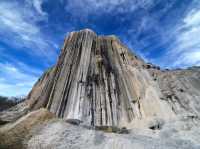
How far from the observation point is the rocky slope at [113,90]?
21.6 meters

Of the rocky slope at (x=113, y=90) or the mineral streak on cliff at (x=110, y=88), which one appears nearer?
the rocky slope at (x=113, y=90)

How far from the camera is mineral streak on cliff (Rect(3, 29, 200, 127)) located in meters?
22.1

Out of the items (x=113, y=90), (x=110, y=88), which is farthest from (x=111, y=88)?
(x=113, y=90)

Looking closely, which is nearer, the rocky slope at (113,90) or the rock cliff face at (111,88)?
the rocky slope at (113,90)

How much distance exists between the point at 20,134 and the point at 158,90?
60.9 ft

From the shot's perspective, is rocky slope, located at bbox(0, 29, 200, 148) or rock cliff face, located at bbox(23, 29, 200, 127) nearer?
rocky slope, located at bbox(0, 29, 200, 148)

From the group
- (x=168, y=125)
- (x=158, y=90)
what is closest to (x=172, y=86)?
(x=158, y=90)

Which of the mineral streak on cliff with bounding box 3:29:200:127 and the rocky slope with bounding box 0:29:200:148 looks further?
the mineral streak on cliff with bounding box 3:29:200:127

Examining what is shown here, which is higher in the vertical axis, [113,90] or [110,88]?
[110,88]

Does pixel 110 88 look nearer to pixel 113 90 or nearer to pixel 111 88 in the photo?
pixel 111 88

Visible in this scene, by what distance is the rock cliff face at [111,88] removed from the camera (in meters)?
22.1

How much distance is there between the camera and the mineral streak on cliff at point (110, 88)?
22109 mm

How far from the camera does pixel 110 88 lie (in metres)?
24.8

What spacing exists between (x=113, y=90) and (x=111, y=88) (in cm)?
36
